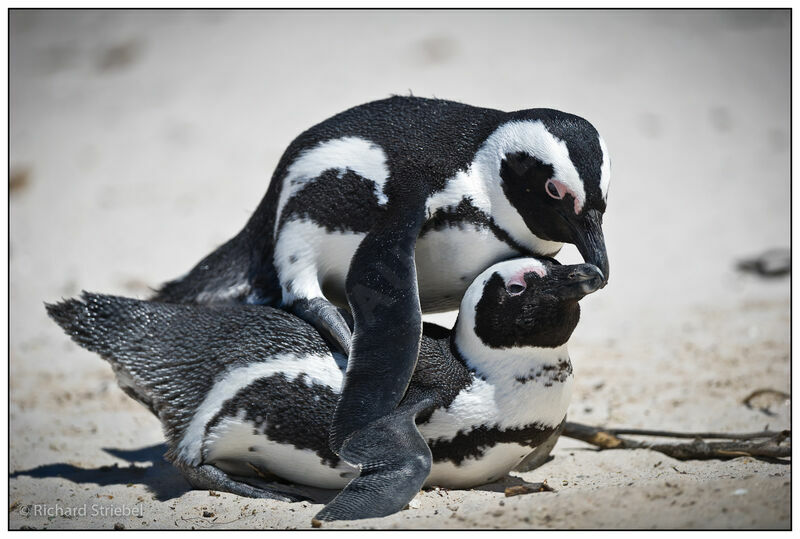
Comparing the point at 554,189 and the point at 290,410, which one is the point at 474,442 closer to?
the point at 290,410

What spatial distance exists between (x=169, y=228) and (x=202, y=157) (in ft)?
3.07

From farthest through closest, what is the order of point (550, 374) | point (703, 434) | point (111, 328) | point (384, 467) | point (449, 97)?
point (449, 97) → point (703, 434) → point (111, 328) → point (550, 374) → point (384, 467)

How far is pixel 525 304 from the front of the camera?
2121mm

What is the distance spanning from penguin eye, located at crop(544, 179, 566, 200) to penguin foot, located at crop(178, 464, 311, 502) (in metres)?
0.90

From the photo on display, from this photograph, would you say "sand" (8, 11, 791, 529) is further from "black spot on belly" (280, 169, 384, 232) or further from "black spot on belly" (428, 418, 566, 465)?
"black spot on belly" (280, 169, 384, 232)

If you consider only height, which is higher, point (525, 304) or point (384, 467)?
point (525, 304)

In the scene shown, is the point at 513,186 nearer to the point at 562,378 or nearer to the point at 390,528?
the point at 562,378

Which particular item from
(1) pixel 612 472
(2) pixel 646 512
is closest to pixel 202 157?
(1) pixel 612 472

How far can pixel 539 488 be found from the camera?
2.21 m

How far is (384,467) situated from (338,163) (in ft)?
2.47

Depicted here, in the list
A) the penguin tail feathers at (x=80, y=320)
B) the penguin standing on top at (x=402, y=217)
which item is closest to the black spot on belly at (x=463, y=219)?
the penguin standing on top at (x=402, y=217)

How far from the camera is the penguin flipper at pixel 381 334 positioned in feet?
6.61

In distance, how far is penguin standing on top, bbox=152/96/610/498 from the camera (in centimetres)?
204

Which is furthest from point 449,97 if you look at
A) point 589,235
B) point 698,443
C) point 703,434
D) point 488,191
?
point 589,235
